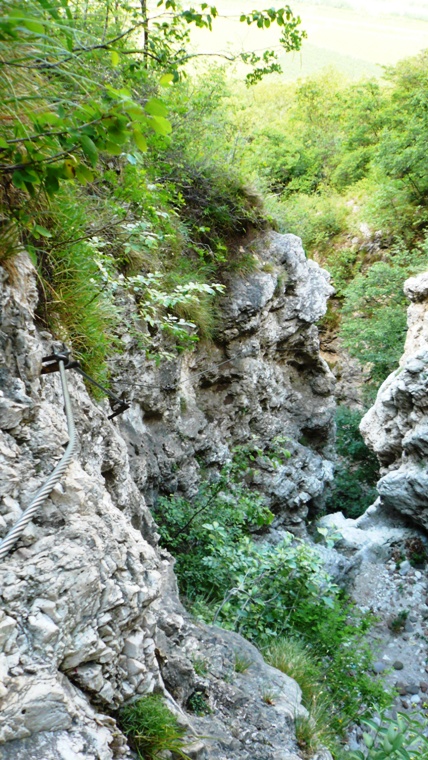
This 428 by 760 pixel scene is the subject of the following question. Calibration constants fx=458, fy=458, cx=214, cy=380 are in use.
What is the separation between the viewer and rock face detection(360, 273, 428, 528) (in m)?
8.72

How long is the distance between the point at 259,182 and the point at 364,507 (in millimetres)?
9485

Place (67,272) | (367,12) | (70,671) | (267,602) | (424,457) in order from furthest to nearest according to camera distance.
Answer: (367,12) → (424,457) → (267,602) → (67,272) → (70,671)

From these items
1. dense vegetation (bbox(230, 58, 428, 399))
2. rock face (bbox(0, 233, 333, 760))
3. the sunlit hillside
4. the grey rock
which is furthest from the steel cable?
the sunlit hillside

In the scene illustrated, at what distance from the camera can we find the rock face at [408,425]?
28.6 feet

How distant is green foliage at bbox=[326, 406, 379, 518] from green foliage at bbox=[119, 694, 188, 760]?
1209 cm

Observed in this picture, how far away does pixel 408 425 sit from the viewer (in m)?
9.39

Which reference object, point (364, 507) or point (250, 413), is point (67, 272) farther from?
point (364, 507)

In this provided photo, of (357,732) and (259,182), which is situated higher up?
(259,182)

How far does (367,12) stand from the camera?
42500mm

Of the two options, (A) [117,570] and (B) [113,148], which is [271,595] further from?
(B) [113,148]

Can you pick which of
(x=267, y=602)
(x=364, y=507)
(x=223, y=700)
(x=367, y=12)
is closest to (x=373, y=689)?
(x=267, y=602)

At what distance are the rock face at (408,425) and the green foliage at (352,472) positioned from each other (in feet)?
9.17

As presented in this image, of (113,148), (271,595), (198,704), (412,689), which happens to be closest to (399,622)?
(412,689)

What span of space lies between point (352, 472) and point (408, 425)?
511 cm
